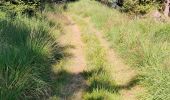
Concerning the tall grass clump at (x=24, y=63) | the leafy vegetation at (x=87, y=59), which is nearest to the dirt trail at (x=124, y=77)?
the leafy vegetation at (x=87, y=59)

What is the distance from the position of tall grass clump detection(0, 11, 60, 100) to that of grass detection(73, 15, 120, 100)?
3.01ft

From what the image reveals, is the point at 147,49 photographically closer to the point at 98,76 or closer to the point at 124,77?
the point at 124,77

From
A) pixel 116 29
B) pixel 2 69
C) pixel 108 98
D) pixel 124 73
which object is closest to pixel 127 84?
pixel 124 73

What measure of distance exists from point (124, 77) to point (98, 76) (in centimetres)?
78

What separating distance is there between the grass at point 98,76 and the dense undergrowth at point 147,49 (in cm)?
61

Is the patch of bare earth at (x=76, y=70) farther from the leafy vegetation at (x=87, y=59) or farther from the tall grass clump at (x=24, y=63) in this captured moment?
the tall grass clump at (x=24, y=63)

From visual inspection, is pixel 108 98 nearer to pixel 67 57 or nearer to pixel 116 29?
pixel 67 57

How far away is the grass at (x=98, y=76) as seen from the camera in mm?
6633

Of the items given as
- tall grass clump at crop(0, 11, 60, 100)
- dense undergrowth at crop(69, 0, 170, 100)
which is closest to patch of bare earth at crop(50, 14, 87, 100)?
tall grass clump at crop(0, 11, 60, 100)

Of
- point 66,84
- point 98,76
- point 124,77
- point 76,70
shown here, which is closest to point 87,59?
point 76,70

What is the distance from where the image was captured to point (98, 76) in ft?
25.2

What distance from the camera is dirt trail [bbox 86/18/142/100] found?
23.4 ft

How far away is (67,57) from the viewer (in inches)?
390

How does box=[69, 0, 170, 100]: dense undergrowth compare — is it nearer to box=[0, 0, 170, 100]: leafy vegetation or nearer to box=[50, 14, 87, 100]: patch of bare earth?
box=[0, 0, 170, 100]: leafy vegetation
